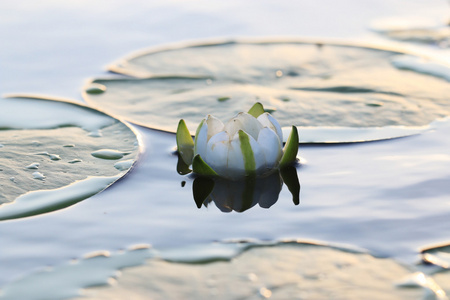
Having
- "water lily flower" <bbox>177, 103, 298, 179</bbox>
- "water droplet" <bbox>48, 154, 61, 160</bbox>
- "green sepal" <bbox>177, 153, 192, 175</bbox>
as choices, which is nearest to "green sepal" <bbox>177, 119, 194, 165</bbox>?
"green sepal" <bbox>177, 153, 192, 175</bbox>

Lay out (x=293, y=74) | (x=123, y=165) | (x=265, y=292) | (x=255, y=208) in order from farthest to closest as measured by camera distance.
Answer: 1. (x=293, y=74)
2. (x=123, y=165)
3. (x=255, y=208)
4. (x=265, y=292)

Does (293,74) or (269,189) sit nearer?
(269,189)

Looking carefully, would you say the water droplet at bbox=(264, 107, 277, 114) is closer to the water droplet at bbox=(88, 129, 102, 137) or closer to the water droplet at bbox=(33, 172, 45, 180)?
the water droplet at bbox=(88, 129, 102, 137)

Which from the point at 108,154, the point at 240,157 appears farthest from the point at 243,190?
the point at 108,154

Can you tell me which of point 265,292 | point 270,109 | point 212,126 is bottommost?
point 265,292

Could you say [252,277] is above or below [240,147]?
below

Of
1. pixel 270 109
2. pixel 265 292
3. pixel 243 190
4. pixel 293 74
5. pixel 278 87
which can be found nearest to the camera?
pixel 265 292

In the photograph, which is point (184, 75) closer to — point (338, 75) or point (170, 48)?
point (170, 48)

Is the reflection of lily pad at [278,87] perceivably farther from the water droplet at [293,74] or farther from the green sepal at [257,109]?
the green sepal at [257,109]

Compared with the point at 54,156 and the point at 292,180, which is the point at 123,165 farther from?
the point at 292,180
